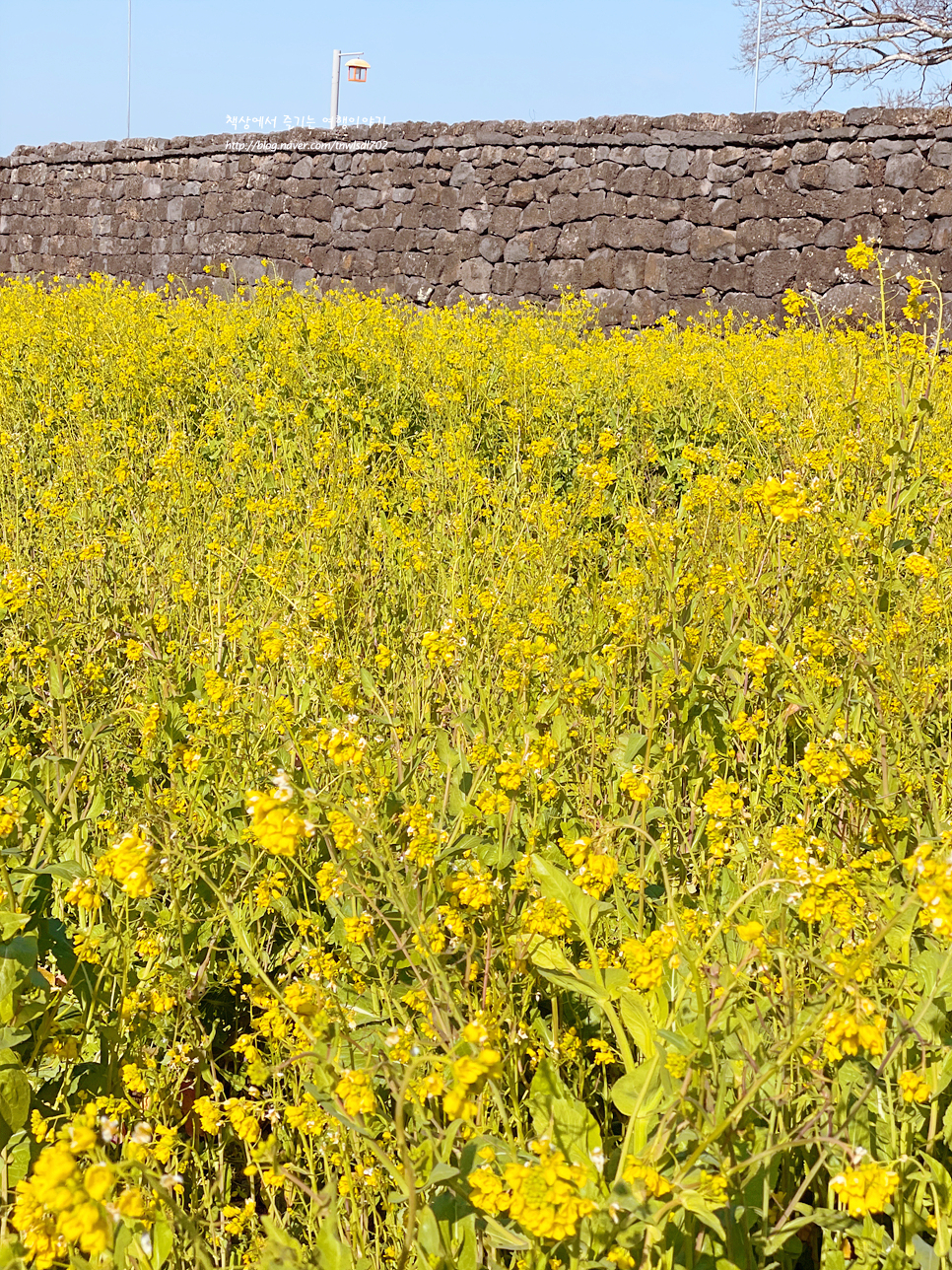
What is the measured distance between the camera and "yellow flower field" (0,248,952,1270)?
1.16 meters

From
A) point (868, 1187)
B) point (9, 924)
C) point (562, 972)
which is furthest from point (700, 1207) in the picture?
point (9, 924)

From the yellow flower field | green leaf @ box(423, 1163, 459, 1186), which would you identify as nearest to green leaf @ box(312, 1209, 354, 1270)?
the yellow flower field

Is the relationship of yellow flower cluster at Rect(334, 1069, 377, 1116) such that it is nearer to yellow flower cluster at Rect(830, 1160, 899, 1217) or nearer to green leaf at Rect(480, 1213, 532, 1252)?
green leaf at Rect(480, 1213, 532, 1252)

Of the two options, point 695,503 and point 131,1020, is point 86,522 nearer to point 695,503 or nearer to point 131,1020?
point 695,503

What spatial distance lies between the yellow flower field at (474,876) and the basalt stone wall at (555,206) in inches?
234

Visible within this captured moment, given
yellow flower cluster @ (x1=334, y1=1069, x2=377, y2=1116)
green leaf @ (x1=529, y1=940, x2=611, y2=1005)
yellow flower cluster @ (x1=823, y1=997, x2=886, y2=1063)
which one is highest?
yellow flower cluster @ (x1=823, y1=997, x2=886, y2=1063)

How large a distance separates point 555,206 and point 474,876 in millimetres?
10520

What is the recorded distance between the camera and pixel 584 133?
1070 cm

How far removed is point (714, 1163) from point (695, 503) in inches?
94.4

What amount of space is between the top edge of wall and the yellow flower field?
6.22 metres

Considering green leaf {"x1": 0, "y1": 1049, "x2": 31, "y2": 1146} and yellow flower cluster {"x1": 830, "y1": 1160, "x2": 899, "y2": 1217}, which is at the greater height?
yellow flower cluster {"x1": 830, "y1": 1160, "x2": 899, "y2": 1217}

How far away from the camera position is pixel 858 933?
1.65 metres

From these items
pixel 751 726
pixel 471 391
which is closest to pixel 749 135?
pixel 471 391

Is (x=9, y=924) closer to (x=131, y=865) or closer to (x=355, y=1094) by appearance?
(x=131, y=865)
